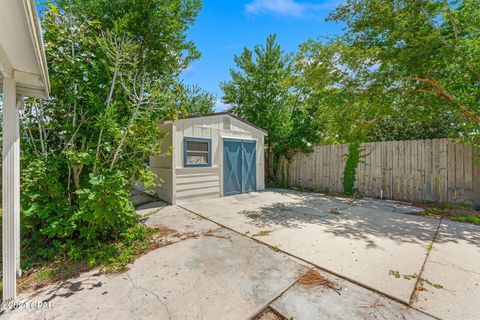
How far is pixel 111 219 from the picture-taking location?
269 centimetres

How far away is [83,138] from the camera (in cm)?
290

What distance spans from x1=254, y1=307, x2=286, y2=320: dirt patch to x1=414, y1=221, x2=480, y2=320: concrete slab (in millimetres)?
1256

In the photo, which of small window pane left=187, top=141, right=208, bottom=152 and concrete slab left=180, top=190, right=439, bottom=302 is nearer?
concrete slab left=180, top=190, right=439, bottom=302

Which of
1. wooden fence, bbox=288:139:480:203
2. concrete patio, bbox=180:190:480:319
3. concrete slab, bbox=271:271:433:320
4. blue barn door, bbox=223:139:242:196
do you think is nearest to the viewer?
concrete slab, bbox=271:271:433:320

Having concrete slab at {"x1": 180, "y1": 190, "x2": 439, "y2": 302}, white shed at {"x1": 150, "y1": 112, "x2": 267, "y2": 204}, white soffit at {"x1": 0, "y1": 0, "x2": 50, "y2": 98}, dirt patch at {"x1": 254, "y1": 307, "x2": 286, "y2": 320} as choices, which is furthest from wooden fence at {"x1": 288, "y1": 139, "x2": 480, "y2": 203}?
white soffit at {"x1": 0, "y1": 0, "x2": 50, "y2": 98}

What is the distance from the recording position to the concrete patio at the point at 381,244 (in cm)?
196

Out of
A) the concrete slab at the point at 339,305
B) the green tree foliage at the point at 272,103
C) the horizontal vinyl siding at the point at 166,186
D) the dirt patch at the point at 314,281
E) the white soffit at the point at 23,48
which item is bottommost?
the concrete slab at the point at 339,305

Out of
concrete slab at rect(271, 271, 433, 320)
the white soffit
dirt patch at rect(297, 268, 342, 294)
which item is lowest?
concrete slab at rect(271, 271, 433, 320)

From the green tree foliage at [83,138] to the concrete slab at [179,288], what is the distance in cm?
81

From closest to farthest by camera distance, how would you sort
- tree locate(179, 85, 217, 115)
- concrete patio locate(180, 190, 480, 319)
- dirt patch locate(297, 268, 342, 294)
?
1. concrete patio locate(180, 190, 480, 319)
2. dirt patch locate(297, 268, 342, 294)
3. tree locate(179, 85, 217, 115)

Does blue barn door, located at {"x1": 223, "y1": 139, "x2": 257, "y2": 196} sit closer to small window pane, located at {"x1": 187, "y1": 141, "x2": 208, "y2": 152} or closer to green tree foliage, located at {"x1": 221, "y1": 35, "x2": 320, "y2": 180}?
small window pane, located at {"x1": 187, "y1": 141, "x2": 208, "y2": 152}

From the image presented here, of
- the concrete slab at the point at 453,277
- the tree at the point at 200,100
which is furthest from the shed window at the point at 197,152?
the tree at the point at 200,100

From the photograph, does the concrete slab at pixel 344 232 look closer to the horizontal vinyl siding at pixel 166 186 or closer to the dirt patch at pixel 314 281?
the dirt patch at pixel 314 281

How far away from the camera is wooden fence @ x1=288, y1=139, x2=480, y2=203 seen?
5.16 meters
